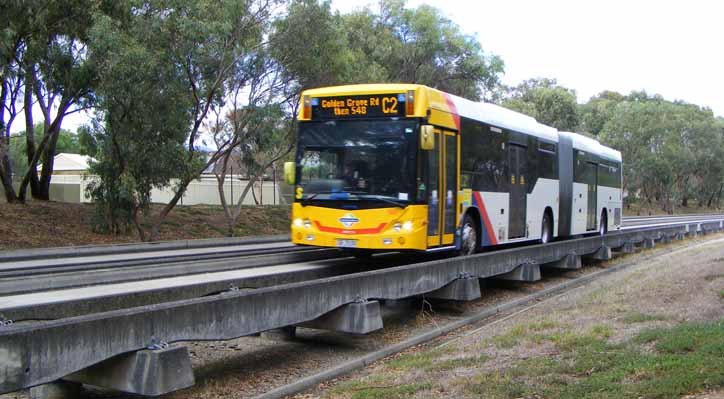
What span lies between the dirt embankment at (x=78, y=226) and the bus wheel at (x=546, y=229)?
50.5 ft

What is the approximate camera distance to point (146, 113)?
23.6 m

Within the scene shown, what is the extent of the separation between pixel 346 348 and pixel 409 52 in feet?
113

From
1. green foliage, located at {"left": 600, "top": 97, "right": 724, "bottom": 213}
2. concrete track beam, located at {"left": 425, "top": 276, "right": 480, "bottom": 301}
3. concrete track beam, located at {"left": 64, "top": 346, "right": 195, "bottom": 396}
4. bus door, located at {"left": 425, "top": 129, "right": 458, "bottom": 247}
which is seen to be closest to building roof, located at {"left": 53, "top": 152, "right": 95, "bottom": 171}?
green foliage, located at {"left": 600, "top": 97, "right": 724, "bottom": 213}

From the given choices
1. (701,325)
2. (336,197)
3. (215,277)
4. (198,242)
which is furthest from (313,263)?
(198,242)

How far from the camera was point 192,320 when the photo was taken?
7195 mm

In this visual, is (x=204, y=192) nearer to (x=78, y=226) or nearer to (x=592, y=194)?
(x=78, y=226)

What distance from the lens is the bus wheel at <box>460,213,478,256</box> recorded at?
48.3ft

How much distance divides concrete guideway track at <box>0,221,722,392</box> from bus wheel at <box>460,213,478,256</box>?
1798 mm

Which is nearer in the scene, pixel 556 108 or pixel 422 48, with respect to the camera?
pixel 422 48

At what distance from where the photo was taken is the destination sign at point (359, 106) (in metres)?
13.0

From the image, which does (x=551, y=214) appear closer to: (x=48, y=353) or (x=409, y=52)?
(x=48, y=353)

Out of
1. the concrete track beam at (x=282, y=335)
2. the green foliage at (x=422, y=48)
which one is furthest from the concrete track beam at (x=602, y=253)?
the green foliage at (x=422, y=48)

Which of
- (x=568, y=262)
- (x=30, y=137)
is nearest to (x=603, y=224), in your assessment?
(x=568, y=262)

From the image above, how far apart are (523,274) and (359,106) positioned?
5.22m
